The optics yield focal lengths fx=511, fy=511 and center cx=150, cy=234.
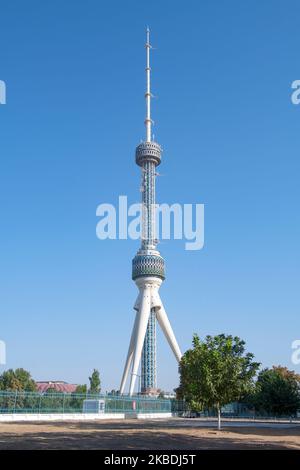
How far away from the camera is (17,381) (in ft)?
340

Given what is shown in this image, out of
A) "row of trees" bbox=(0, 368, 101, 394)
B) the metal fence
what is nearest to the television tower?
"row of trees" bbox=(0, 368, 101, 394)

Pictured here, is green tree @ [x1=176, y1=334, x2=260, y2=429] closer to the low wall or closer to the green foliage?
the green foliage

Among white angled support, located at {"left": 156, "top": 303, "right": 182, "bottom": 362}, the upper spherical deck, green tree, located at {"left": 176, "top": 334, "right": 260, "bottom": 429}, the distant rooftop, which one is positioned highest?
the upper spherical deck

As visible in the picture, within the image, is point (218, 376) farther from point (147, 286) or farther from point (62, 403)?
point (147, 286)

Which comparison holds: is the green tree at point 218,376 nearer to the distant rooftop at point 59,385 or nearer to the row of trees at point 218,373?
the row of trees at point 218,373

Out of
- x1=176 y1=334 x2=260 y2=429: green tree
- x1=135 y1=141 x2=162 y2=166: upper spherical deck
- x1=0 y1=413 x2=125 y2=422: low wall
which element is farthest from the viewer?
x1=135 y1=141 x2=162 y2=166: upper spherical deck

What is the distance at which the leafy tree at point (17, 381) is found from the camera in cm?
10262

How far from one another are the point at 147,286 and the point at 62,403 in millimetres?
77053

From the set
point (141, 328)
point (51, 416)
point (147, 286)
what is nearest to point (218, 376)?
point (51, 416)

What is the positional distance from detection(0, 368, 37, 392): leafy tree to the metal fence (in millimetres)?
30426

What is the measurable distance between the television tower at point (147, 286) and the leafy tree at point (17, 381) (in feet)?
97.3

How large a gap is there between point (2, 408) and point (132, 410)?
104 ft

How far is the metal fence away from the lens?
5366 centimetres

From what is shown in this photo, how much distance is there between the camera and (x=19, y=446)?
24.0m
